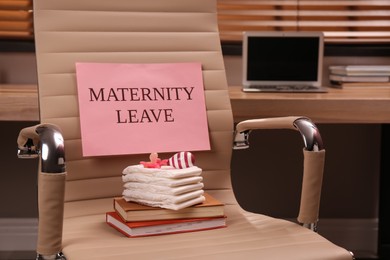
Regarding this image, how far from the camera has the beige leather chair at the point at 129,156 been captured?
1131 mm

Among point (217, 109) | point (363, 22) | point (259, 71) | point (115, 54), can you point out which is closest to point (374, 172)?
point (363, 22)

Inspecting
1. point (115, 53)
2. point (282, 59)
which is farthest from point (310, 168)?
point (282, 59)

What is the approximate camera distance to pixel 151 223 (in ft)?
4.14

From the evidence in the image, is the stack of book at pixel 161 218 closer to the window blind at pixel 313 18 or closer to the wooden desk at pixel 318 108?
the wooden desk at pixel 318 108

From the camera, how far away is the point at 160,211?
1.27 meters

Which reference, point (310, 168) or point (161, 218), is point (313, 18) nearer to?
point (310, 168)

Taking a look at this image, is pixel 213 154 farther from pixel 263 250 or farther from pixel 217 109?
pixel 263 250

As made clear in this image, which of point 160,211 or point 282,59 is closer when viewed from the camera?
point 160,211

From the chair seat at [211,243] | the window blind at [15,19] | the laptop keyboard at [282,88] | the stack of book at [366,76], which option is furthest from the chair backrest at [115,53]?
the window blind at [15,19]

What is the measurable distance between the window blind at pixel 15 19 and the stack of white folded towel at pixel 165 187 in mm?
1172

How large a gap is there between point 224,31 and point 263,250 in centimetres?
133

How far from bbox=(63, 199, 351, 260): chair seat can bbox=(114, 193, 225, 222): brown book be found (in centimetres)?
4

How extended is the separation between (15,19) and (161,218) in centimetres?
130

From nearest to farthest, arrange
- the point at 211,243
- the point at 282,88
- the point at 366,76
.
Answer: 1. the point at 211,243
2. the point at 282,88
3. the point at 366,76
